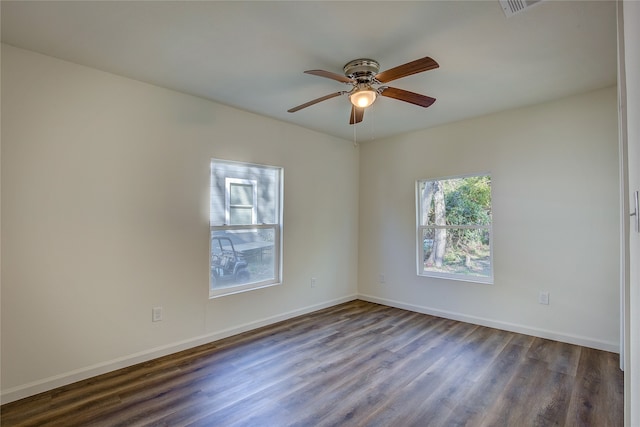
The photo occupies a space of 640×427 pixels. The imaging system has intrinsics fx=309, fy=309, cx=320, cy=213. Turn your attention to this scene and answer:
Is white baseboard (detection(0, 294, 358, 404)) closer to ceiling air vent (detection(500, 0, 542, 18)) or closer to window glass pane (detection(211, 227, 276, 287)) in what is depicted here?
window glass pane (detection(211, 227, 276, 287))

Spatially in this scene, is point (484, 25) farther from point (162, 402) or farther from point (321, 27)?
point (162, 402)

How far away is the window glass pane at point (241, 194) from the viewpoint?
3537mm

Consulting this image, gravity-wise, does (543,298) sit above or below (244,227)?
below

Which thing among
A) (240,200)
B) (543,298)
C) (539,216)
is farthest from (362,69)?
(543,298)

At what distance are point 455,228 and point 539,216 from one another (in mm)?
942

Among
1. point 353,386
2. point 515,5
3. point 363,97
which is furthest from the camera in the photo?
point 363,97

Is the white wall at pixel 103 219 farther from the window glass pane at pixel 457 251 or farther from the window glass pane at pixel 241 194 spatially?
the window glass pane at pixel 457 251

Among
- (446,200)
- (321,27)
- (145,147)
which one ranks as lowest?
(446,200)

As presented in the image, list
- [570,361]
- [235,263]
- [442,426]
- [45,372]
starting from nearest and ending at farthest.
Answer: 1. [442,426]
2. [45,372]
3. [570,361]
4. [235,263]

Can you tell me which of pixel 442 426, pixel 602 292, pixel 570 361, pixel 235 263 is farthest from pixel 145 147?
pixel 602 292

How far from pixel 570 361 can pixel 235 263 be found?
3.40 m

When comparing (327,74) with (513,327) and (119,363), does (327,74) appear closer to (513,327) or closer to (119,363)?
(119,363)

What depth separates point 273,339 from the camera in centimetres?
330

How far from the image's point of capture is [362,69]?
244 cm
